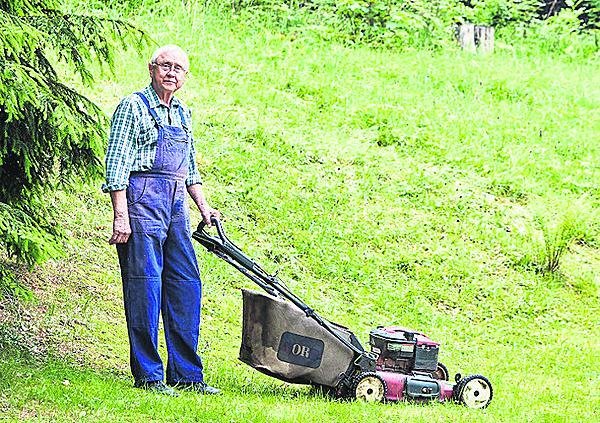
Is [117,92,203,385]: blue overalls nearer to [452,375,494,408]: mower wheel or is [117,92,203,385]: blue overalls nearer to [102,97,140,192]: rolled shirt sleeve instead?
[102,97,140,192]: rolled shirt sleeve

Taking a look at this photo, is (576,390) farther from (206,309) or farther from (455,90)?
(455,90)

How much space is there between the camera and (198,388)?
5.96 metres

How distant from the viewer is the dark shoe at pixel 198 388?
5.94 meters

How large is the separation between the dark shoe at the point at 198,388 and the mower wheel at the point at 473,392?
1.51 meters

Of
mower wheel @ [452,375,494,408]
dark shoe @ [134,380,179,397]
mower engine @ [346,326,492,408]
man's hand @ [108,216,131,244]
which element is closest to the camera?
man's hand @ [108,216,131,244]

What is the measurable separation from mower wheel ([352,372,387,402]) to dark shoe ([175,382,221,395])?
818mm

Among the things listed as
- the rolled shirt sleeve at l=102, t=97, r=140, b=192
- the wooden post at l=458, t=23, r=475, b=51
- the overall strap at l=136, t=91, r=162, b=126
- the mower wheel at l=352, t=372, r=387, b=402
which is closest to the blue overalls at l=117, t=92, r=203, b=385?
the overall strap at l=136, t=91, r=162, b=126

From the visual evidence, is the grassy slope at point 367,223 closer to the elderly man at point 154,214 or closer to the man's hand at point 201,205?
the elderly man at point 154,214

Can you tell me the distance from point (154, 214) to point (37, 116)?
0.82 metres

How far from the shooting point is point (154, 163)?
223 inches

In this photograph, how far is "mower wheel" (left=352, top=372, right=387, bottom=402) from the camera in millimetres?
6031

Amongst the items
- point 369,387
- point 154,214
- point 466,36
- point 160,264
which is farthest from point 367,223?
point 466,36

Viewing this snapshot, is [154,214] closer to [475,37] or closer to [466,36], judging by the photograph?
[466,36]

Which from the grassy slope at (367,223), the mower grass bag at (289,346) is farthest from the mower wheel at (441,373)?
the mower grass bag at (289,346)
